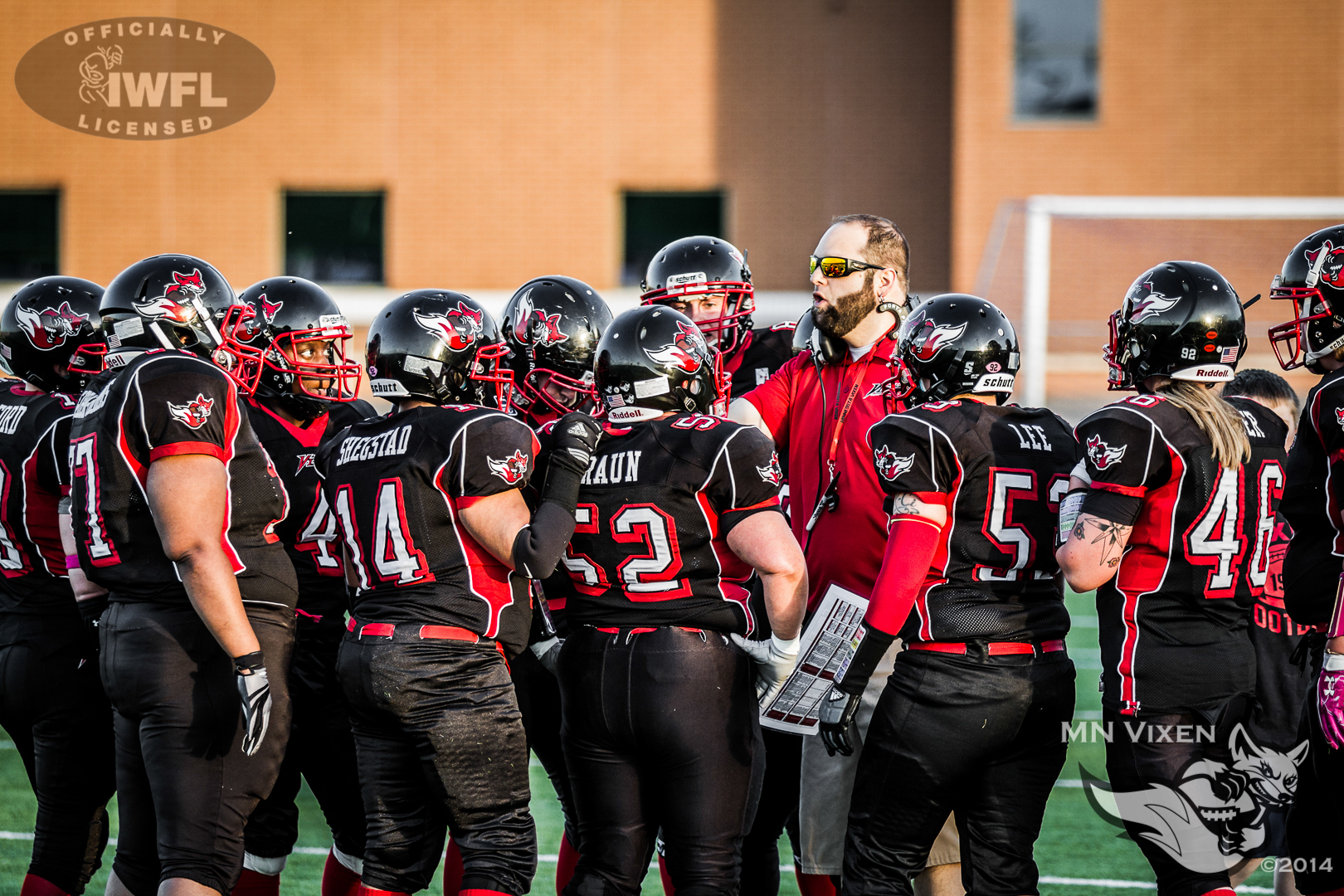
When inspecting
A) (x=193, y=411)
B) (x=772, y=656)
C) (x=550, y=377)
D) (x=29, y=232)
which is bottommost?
(x=772, y=656)

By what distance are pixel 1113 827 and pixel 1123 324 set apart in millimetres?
3170

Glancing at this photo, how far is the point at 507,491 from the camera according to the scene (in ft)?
12.4

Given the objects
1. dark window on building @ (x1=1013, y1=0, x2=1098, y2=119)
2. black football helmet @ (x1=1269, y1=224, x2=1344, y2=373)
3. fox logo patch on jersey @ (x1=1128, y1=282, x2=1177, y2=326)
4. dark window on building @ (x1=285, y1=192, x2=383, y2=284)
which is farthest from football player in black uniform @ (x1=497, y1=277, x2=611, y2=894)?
dark window on building @ (x1=285, y1=192, x2=383, y2=284)

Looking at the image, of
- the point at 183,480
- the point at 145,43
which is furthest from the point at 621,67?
the point at 183,480

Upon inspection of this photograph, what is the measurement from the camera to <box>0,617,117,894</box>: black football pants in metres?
4.31

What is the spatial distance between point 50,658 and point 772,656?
2480 millimetres

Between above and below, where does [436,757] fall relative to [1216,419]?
below

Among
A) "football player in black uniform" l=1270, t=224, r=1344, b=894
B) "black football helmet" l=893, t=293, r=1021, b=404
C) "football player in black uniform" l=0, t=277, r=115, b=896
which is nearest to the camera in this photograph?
"football player in black uniform" l=1270, t=224, r=1344, b=894

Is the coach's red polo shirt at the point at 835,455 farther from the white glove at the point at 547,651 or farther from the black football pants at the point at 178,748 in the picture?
the black football pants at the point at 178,748

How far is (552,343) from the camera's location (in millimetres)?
4914

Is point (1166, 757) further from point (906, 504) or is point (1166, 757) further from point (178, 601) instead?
point (178, 601)

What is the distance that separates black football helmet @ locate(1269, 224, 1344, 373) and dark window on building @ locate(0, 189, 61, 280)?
63.0ft

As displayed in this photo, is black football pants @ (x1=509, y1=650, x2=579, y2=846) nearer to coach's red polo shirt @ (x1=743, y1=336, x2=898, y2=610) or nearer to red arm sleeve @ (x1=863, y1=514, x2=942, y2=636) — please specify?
coach's red polo shirt @ (x1=743, y1=336, x2=898, y2=610)

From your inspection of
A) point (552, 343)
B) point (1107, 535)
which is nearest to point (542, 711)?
point (552, 343)
